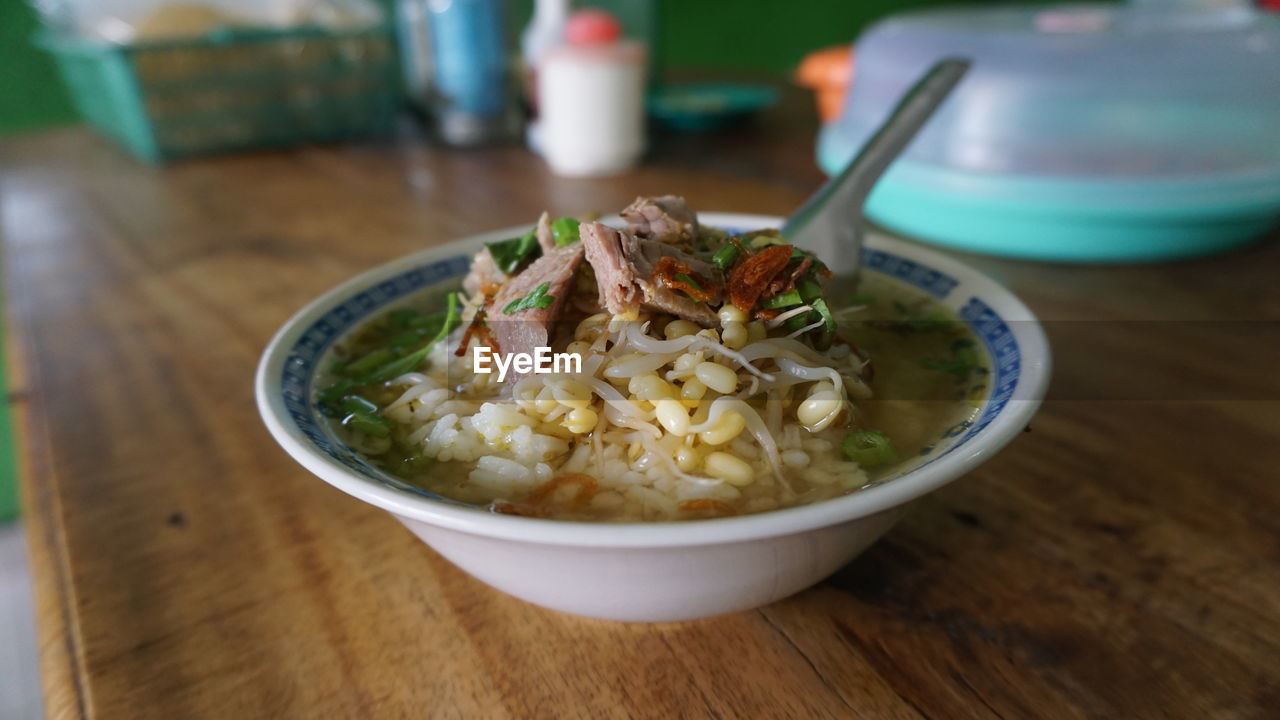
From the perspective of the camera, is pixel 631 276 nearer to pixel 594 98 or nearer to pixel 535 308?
pixel 535 308

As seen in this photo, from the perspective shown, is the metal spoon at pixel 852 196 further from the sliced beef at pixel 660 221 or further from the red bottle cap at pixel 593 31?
the red bottle cap at pixel 593 31

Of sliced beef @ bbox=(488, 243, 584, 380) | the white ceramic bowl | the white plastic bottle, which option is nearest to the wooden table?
the white ceramic bowl

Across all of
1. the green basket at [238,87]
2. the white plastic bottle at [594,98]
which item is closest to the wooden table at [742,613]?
the white plastic bottle at [594,98]

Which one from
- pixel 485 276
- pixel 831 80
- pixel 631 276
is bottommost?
pixel 831 80

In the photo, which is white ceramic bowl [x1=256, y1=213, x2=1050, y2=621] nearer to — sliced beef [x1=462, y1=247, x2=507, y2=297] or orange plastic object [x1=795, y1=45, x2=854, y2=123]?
sliced beef [x1=462, y1=247, x2=507, y2=297]

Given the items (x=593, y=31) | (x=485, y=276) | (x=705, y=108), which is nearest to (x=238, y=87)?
(x=593, y=31)
